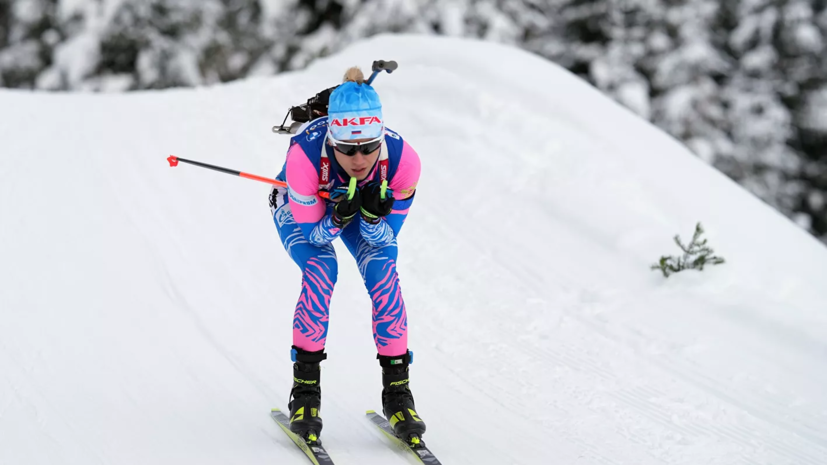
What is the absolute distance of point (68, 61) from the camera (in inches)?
688

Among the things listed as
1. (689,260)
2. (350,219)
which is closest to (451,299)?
(689,260)

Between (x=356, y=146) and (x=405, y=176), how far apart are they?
0.31m

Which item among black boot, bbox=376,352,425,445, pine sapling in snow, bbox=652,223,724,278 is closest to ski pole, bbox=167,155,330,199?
black boot, bbox=376,352,425,445

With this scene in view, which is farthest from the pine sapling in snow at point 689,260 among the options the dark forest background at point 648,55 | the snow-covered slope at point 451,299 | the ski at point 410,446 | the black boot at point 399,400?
the dark forest background at point 648,55

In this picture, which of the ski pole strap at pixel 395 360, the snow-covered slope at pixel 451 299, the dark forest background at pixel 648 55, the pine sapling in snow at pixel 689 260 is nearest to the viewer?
the ski pole strap at pixel 395 360

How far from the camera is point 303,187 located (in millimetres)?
3717

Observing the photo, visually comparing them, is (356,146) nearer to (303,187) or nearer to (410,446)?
(303,187)

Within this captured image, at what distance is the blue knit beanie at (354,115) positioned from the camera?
11.9 ft

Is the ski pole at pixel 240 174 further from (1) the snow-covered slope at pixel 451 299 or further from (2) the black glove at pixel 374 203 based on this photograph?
(1) the snow-covered slope at pixel 451 299

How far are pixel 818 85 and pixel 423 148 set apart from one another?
12301 mm

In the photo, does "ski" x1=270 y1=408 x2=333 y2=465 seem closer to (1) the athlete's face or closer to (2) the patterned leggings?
(2) the patterned leggings

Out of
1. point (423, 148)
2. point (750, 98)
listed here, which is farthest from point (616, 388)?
point (750, 98)

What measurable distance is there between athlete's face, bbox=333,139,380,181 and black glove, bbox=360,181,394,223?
2.8 inches

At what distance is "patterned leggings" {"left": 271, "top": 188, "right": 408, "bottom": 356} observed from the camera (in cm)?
379
